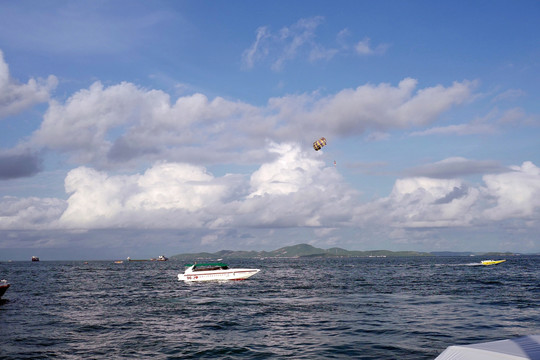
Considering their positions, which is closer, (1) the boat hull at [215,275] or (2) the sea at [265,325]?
(2) the sea at [265,325]

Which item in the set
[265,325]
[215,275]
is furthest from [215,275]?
[265,325]

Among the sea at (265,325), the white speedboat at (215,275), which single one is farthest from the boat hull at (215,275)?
the sea at (265,325)

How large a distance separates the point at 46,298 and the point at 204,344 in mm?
37290

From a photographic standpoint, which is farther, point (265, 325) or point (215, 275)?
point (215, 275)

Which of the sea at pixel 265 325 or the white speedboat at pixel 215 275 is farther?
the white speedboat at pixel 215 275

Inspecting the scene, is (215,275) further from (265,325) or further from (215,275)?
(265,325)

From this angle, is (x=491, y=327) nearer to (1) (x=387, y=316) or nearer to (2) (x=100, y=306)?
(1) (x=387, y=316)

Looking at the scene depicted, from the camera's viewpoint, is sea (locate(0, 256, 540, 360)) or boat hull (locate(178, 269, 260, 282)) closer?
sea (locate(0, 256, 540, 360))

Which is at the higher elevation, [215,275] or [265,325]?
[265,325]

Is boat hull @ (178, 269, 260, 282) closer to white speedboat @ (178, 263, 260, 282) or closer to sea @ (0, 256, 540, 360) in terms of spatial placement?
white speedboat @ (178, 263, 260, 282)

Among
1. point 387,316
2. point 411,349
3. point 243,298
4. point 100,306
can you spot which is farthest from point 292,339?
point 100,306

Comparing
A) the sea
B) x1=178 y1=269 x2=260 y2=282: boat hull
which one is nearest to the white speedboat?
x1=178 y1=269 x2=260 y2=282: boat hull

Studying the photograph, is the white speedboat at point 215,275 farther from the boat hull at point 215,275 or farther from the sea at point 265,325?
the sea at point 265,325

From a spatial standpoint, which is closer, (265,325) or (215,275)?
(265,325)
